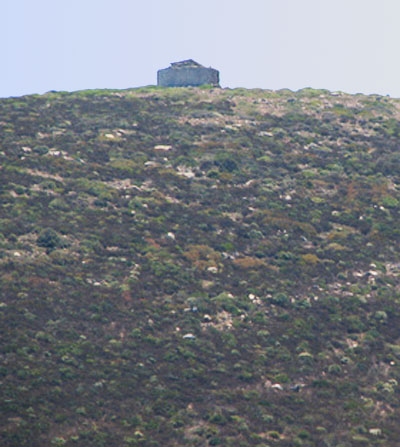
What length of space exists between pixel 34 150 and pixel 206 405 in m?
33.7

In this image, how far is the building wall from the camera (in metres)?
103

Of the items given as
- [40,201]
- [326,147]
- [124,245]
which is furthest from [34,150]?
[326,147]

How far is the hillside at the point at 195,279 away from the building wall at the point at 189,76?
1927cm

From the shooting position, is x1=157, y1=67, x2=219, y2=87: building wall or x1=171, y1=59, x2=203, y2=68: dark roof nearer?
x1=157, y1=67, x2=219, y2=87: building wall

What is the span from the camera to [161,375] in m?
41.8

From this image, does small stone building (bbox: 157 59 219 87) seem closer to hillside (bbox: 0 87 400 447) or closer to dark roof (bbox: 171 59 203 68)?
dark roof (bbox: 171 59 203 68)

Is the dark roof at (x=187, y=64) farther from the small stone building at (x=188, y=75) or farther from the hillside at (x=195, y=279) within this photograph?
the hillside at (x=195, y=279)

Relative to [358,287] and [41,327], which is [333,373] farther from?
[41,327]

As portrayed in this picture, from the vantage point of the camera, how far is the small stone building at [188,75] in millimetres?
103250

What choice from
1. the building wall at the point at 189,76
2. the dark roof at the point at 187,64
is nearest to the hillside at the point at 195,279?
the building wall at the point at 189,76

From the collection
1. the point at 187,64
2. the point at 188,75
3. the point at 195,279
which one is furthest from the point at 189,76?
the point at 195,279

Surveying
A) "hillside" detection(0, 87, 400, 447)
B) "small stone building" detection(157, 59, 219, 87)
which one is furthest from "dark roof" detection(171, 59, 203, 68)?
"hillside" detection(0, 87, 400, 447)

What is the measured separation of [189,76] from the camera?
10338 cm

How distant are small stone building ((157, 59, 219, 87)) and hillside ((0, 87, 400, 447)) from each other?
63.2 ft
